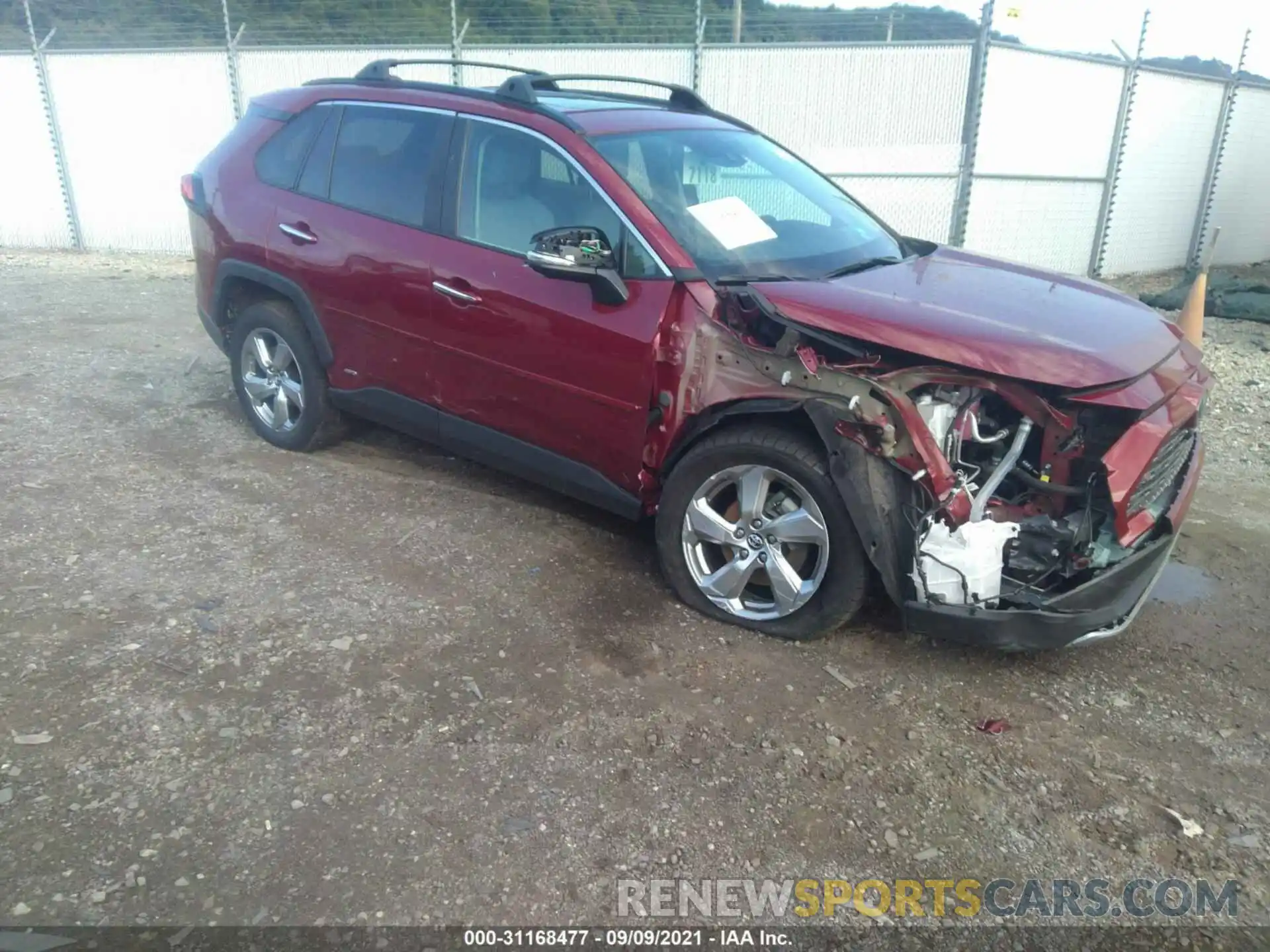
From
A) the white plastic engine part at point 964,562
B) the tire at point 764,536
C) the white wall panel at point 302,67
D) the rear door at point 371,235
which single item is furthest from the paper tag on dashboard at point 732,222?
the white wall panel at point 302,67

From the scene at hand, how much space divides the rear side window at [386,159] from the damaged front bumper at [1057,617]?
110 inches

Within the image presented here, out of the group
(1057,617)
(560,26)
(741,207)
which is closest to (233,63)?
(560,26)

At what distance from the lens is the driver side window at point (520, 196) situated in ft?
12.3

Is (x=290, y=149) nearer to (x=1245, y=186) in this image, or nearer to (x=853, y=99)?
(x=853, y=99)

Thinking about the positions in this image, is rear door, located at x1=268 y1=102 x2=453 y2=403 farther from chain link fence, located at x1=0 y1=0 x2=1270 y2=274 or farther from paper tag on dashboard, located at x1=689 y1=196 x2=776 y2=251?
chain link fence, located at x1=0 y1=0 x2=1270 y2=274

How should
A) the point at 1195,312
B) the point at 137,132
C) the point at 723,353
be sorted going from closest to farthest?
the point at 723,353 → the point at 1195,312 → the point at 137,132

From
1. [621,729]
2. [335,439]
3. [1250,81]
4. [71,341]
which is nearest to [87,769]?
[621,729]

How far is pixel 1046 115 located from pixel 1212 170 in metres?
4.13

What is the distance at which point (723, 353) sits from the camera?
3445 mm

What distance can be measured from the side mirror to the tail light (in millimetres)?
2617

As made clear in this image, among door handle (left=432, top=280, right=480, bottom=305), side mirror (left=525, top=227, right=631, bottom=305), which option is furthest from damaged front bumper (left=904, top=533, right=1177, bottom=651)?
door handle (left=432, top=280, right=480, bottom=305)

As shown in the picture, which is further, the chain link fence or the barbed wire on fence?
the barbed wire on fence

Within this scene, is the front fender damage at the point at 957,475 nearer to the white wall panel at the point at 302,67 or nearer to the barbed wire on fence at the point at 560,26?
the barbed wire on fence at the point at 560,26

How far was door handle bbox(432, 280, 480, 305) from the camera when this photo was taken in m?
4.02
